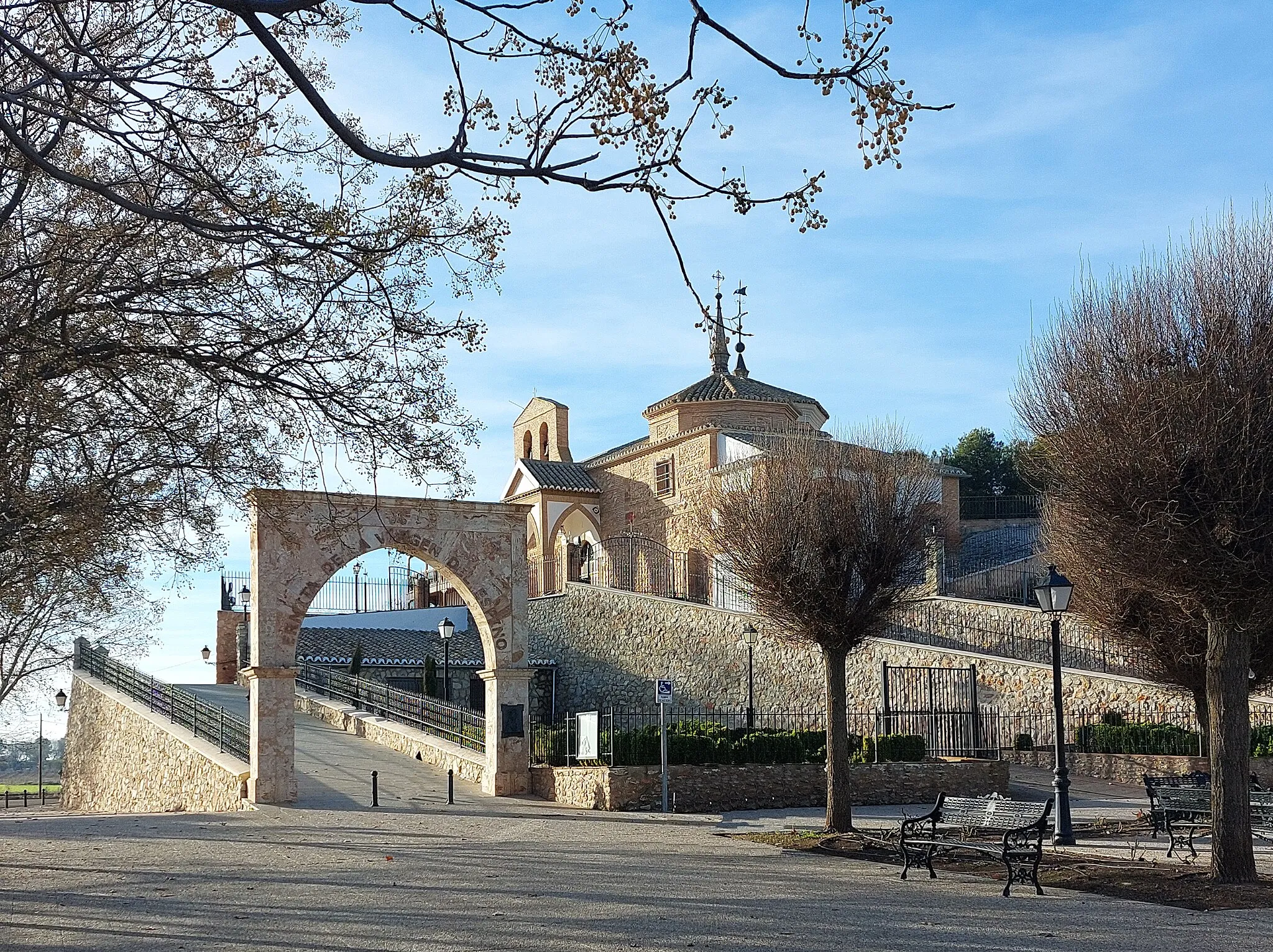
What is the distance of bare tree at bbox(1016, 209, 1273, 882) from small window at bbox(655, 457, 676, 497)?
33.4m

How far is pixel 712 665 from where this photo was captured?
32406mm

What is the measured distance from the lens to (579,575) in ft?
136

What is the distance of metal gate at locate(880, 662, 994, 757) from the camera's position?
78.5 feet

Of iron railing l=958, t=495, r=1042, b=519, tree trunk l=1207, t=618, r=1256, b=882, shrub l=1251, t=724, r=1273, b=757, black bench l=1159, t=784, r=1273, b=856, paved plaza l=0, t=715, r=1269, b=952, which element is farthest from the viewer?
iron railing l=958, t=495, r=1042, b=519

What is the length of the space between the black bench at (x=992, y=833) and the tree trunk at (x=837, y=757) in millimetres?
1709

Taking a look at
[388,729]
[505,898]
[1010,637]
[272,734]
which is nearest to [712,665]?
[1010,637]

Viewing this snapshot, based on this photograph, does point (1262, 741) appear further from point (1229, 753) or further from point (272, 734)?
point (272, 734)

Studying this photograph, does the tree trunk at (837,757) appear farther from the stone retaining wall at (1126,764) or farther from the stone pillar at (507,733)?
the stone retaining wall at (1126,764)

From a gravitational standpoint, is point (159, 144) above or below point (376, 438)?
above

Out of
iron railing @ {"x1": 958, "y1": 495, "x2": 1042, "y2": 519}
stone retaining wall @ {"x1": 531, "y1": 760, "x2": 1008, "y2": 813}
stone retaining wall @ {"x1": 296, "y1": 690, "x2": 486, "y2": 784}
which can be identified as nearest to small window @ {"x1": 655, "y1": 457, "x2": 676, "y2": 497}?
iron railing @ {"x1": 958, "y1": 495, "x2": 1042, "y2": 519}

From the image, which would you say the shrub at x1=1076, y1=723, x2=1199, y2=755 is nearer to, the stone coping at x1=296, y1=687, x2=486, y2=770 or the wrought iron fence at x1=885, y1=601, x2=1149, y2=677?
the wrought iron fence at x1=885, y1=601, x2=1149, y2=677

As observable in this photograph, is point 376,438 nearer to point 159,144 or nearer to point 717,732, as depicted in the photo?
point 159,144

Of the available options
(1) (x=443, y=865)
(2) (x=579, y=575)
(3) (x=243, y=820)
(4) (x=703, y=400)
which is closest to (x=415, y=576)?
(2) (x=579, y=575)

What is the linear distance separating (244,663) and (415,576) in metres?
9.08
